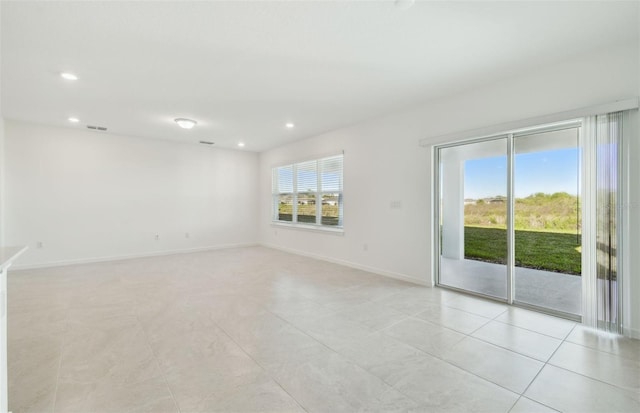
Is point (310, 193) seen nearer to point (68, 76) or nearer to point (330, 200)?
point (330, 200)

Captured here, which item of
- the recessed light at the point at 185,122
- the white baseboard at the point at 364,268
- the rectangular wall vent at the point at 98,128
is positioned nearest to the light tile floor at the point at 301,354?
the white baseboard at the point at 364,268

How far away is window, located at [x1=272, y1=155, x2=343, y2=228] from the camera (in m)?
5.91

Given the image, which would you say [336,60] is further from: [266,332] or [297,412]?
[297,412]

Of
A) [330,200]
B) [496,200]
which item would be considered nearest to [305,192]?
[330,200]

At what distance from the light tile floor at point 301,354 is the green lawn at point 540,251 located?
1.16 m

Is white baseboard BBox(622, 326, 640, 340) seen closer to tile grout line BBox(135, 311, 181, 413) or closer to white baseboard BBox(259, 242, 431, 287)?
white baseboard BBox(259, 242, 431, 287)

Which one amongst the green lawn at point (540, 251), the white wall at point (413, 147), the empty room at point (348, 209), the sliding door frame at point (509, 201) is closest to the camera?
the empty room at point (348, 209)

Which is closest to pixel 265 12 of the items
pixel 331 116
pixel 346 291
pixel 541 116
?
pixel 331 116

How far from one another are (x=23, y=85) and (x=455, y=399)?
18.3 feet

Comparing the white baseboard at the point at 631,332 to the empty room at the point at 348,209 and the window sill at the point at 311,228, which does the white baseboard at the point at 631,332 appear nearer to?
the empty room at the point at 348,209

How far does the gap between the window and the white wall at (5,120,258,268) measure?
1.19 metres

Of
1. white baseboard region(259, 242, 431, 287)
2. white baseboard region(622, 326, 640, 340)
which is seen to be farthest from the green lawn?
white baseboard region(622, 326, 640, 340)

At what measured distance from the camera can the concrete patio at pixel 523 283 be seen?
Result: 11.2 ft

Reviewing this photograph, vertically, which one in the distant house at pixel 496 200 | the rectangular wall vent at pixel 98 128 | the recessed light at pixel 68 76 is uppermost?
the rectangular wall vent at pixel 98 128
